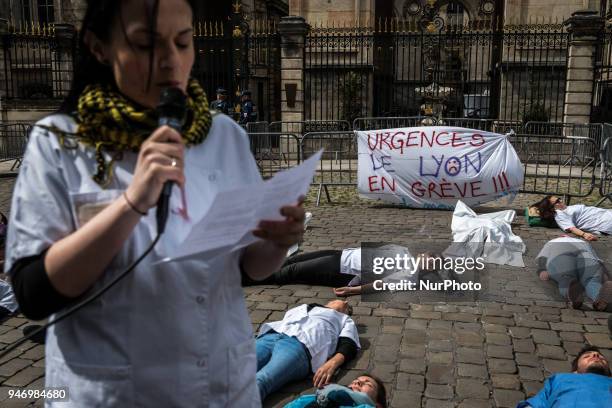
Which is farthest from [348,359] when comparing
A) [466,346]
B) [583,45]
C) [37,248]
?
[583,45]

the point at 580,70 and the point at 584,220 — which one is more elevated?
the point at 580,70

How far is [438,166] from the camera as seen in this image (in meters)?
10.0

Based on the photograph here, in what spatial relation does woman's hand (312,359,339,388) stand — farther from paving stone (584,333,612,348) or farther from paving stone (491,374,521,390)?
paving stone (584,333,612,348)

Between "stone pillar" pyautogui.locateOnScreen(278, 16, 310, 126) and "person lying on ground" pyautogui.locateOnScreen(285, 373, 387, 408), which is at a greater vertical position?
"stone pillar" pyautogui.locateOnScreen(278, 16, 310, 126)

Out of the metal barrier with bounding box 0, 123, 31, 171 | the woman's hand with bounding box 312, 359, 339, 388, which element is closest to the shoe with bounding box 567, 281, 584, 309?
the woman's hand with bounding box 312, 359, 339, 388

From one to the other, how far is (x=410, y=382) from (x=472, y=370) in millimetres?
529

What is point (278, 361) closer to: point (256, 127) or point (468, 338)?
point (468, 338)

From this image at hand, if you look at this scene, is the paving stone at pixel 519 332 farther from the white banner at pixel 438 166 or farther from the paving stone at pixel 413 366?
the white banner at pixel 438 166

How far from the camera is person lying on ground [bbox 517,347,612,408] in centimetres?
345

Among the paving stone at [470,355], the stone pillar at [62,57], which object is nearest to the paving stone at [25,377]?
the paving stone at [470,355]

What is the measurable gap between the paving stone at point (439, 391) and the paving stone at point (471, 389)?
2.4 inches

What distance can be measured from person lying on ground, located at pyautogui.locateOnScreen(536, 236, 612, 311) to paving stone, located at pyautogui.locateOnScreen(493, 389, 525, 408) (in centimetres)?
214

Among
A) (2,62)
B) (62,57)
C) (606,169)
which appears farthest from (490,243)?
(2,62)

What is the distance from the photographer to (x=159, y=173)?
1319 mm
